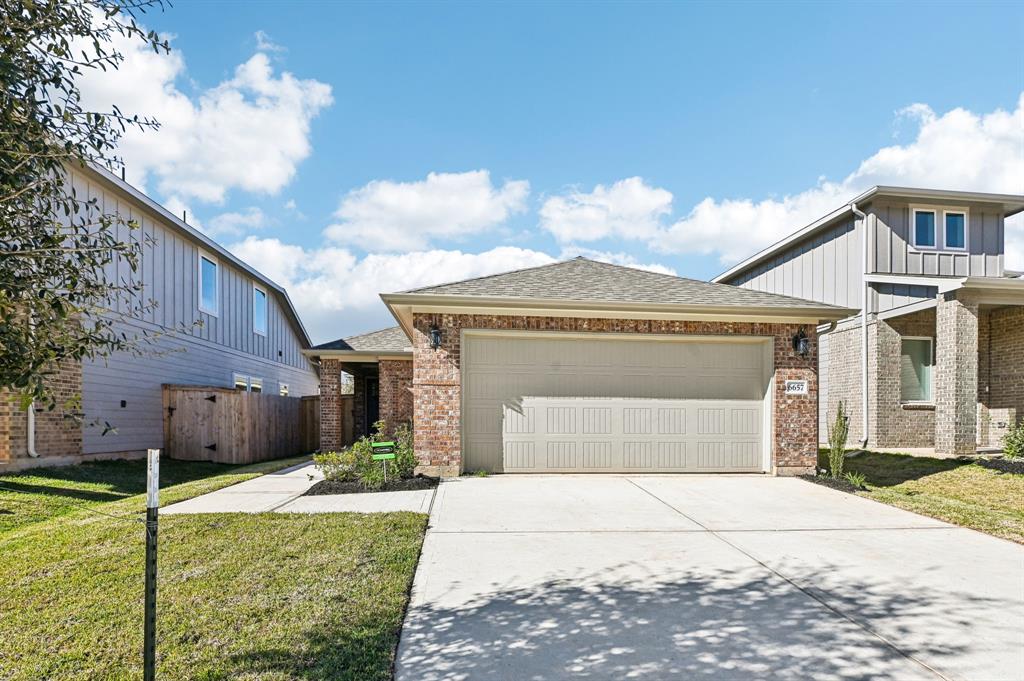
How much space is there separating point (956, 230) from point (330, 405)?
1696 cm

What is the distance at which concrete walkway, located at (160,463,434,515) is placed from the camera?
6980 millimetres

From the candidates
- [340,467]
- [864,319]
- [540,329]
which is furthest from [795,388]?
[340,467]

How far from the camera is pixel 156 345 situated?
13.1m

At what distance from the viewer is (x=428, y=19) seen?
29.5 feet

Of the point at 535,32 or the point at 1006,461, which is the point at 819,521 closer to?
the point at 1006,461

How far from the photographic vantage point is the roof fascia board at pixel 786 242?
14.9 meters

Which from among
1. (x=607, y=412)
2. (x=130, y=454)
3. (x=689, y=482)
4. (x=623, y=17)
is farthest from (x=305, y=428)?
(x=623, y=17)

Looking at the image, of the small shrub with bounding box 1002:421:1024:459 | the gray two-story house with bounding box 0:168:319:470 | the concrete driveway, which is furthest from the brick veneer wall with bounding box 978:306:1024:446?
the gray two-story house with bounding box 0:168:319:470

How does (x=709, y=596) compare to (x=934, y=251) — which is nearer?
(x=709, y=596)

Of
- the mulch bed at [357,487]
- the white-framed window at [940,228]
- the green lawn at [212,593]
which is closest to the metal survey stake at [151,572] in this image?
the green lawn at [212,593]

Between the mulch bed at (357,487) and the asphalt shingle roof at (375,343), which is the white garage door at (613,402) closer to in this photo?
the mulch bed at (357,487)

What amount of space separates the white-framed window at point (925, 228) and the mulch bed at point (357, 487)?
13.7 metres

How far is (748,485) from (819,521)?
238cm

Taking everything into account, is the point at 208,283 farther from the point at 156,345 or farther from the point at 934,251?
the point at 934,251
